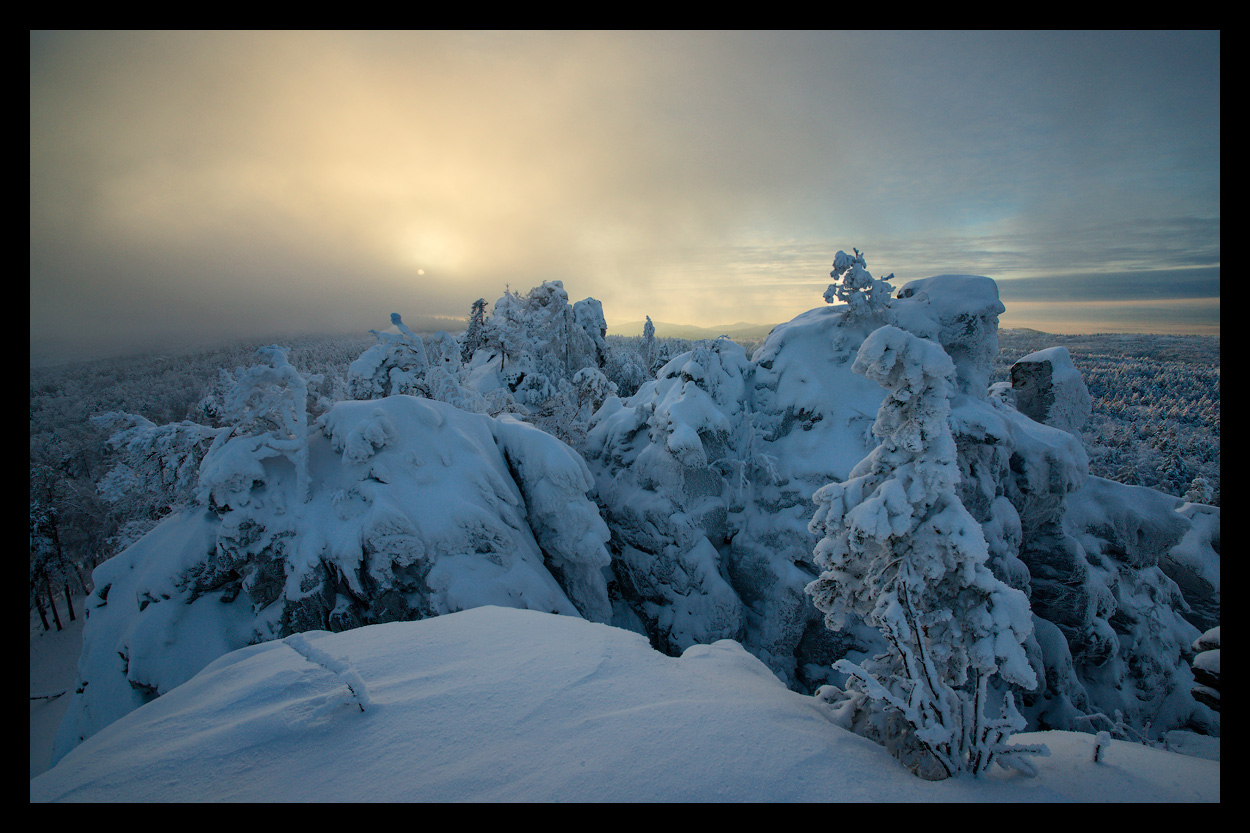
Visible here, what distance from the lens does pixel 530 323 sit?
3706cm

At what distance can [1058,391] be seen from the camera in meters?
18.6

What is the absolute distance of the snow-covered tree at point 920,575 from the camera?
417cm

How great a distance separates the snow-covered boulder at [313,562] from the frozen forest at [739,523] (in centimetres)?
6

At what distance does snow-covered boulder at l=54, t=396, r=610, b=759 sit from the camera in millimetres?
10000

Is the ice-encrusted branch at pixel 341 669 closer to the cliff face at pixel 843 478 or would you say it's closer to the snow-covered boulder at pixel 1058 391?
the cliff face at pixel 843 478

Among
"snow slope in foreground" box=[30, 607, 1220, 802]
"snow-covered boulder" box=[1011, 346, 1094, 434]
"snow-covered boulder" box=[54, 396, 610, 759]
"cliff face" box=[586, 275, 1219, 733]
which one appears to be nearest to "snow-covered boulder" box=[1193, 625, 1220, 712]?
"snow slope in foreground" box=[30, 607, 1220, 802]

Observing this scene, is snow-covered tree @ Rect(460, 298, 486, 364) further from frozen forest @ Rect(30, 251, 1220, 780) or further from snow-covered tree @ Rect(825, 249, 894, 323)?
snow-covered tree @ Rect(825, 249, 894, 323)

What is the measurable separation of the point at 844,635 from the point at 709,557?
493 cm

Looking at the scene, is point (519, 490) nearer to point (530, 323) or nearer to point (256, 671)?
point (256, 671)

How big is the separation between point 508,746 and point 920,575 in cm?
488

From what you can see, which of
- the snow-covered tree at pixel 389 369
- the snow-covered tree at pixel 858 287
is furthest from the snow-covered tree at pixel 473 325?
the snow-covered tree at pixel 858 287

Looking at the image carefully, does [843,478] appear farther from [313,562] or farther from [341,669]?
[313,562]
